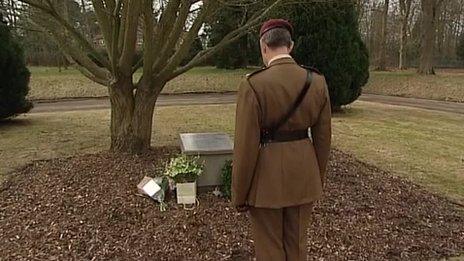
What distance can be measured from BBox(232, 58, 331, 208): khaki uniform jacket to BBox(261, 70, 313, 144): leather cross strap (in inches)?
0.9

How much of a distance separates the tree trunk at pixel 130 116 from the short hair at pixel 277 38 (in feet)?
11.6

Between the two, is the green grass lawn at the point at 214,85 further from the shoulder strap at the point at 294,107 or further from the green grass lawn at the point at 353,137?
the shoulder strap at the point at 294,107

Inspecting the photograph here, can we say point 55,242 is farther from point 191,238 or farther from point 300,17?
point 300,17

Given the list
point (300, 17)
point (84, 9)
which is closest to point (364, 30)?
point (300, 17)

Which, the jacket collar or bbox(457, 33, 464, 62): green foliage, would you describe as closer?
the jacket collar

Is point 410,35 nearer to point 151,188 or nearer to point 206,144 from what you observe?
point 206,144

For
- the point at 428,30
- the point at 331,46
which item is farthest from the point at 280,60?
the point at 428,30

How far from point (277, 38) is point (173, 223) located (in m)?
2.21

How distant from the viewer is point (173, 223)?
4055 mm

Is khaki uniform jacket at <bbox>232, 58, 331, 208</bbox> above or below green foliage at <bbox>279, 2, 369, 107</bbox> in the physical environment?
below

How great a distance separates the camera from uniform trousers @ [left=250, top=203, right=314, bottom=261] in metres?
2.70

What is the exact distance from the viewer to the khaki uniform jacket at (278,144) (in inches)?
97.0

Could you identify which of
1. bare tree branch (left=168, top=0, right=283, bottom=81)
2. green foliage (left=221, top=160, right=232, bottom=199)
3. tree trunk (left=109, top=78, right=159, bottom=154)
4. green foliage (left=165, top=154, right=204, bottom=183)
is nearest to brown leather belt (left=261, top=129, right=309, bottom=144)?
green foliage (left=165, top=154, right=204, bottom=183)

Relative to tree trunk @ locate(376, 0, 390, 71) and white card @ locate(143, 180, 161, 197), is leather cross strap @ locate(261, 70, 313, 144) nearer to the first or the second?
white card @ locate(143, 180, 161, 197)
